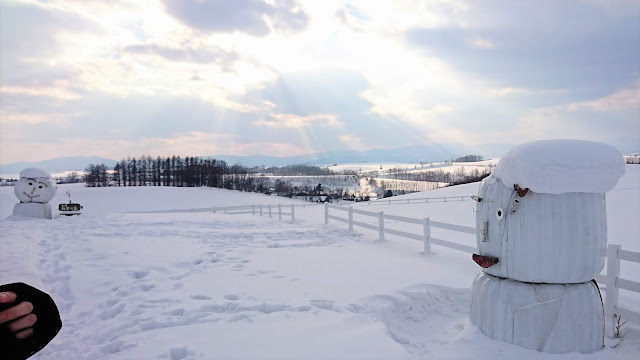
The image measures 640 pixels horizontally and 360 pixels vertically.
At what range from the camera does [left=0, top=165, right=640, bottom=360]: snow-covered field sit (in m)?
4.59

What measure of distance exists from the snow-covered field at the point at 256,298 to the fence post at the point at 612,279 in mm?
361

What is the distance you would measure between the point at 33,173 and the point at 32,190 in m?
0.93

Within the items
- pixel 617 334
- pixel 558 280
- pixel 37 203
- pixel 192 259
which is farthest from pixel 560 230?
pixel 37 203

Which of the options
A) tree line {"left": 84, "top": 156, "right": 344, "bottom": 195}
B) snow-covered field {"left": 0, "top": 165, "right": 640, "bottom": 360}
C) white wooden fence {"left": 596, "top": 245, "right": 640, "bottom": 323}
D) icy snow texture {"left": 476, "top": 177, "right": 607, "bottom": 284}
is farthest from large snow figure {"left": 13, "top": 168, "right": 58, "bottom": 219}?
tree line {"left": 84, "top": 156, "right": 344, "bottom": 195}

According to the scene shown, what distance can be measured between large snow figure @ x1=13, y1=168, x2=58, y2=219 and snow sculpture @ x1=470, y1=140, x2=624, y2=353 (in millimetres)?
21826

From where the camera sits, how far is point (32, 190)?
1928cm

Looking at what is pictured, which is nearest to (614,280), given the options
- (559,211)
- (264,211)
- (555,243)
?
(555,243)

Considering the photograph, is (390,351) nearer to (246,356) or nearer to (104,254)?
(246,356)

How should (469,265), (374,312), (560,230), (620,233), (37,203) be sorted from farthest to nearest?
(37,203)
(620,233)
(469,265)
(374,312)
(560,230)

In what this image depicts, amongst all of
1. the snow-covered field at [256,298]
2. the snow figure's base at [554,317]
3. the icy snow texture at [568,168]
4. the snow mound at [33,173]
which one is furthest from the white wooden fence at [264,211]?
the icy snow texture at [568,168]

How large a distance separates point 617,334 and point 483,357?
7.56ft

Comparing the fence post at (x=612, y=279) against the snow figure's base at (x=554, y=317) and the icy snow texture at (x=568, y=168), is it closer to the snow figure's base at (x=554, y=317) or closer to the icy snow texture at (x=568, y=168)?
the snow figure's base at (x=554, y=317)

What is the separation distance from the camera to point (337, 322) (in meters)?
5.25

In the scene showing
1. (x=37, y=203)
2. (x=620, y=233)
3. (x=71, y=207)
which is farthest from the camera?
(x=71, y=207)
